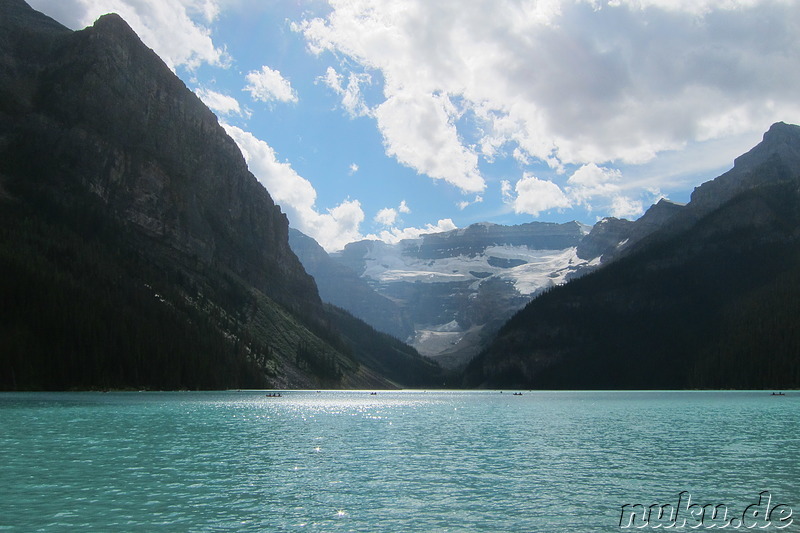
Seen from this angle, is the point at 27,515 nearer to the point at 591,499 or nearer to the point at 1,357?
the point at 591,499

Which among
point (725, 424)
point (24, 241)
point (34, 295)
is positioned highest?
point (24, 241)

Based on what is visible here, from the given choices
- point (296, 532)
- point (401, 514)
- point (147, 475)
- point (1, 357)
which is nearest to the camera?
point (296, 532)

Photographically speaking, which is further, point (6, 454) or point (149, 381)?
point (149, 381)

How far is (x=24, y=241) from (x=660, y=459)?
194 metres

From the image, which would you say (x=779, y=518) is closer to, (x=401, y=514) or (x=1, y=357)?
(x=401, y=514)

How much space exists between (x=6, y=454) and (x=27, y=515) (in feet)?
77.4

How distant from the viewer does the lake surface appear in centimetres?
3231

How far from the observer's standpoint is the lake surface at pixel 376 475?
106 ft

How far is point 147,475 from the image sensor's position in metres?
43.7

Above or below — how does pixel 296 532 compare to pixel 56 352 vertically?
below

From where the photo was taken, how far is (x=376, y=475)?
45.7m

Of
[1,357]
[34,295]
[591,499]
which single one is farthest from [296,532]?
[34,295]

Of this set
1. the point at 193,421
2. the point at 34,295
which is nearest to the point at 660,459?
the point at 193,421

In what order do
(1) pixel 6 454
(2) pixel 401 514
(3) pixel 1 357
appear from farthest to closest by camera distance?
(3) pixel 1 357
(1) pixel 6 454
(2) pixel 401 514
